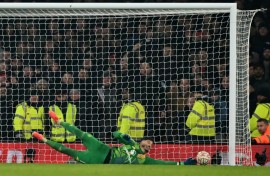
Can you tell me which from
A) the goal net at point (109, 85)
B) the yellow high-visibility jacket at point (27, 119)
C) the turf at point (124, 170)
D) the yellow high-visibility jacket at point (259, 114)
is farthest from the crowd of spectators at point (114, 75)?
the turf at point (124, 170)

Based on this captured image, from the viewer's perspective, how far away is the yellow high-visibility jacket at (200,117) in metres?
11.4

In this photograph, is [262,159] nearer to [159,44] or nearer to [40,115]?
[159,44]

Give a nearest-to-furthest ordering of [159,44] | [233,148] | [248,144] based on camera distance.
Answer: [233,148], [248,144], [159,44]

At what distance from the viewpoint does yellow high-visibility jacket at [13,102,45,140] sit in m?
11.5

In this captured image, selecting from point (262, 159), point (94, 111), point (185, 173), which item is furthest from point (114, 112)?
point (185, 173)

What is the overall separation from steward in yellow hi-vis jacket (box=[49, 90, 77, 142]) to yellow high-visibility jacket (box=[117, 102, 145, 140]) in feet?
2.13

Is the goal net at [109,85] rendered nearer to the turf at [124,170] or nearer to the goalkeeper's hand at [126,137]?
the goalkeeper's hand at [126,137]

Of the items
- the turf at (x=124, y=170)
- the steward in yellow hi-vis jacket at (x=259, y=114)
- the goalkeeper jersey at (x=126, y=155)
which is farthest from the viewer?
the steward in yellow hi-vis jacket at (x=259, y=114)

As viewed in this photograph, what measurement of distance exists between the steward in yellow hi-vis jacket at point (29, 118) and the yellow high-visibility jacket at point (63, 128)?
0.62 feet

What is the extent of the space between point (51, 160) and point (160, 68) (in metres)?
1.84

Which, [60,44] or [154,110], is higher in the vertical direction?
[60,44]

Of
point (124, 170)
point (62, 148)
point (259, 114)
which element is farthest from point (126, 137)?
point (124, 170)

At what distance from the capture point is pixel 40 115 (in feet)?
38.1

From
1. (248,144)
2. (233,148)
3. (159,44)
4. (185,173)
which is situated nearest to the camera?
(185,173)
